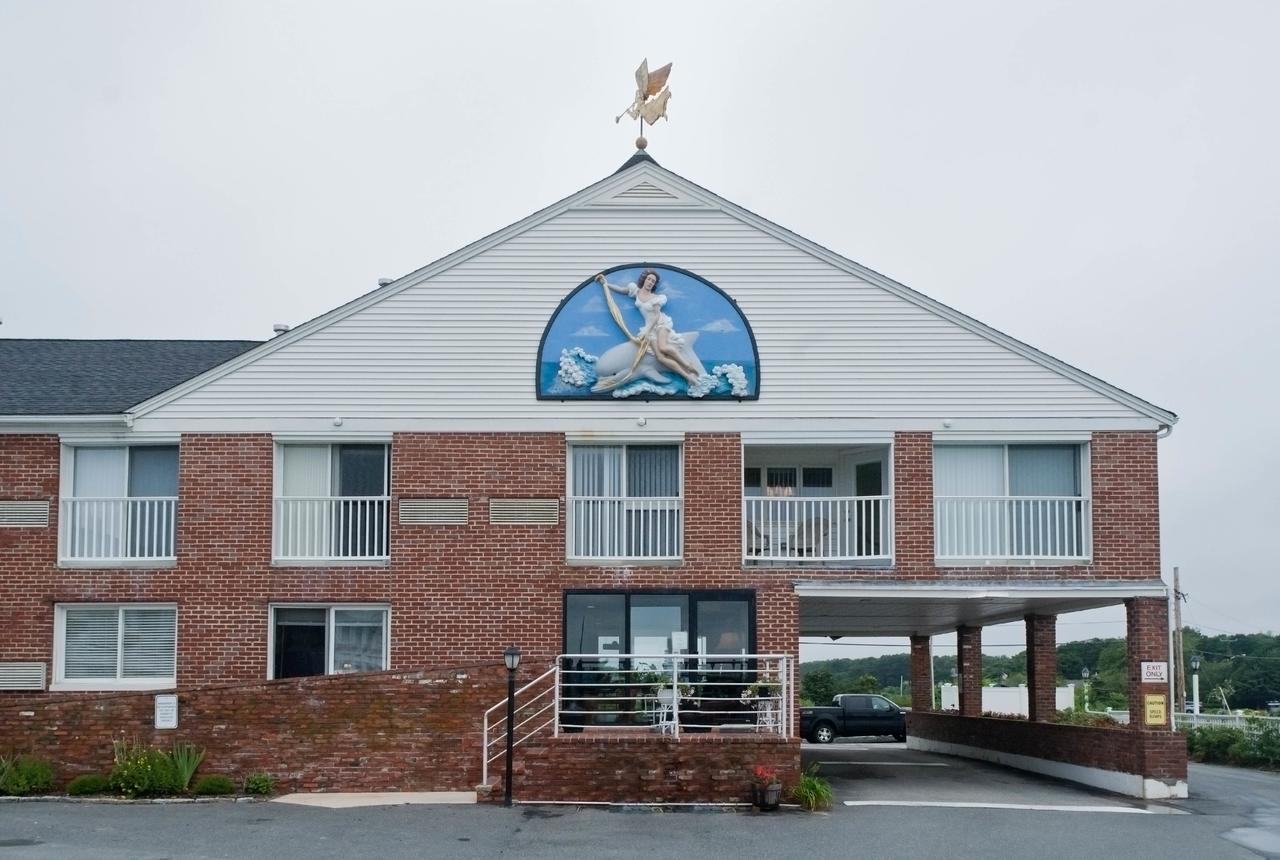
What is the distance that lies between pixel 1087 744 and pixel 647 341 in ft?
29.1

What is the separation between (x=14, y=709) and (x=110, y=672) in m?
2.09

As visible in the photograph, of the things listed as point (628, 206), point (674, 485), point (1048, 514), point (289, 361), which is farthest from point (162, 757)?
point (1048, 514)

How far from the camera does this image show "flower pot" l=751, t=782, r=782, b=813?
18547 millimetres

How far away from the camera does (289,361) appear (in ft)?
73.8

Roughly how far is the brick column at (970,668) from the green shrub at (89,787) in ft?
55.7

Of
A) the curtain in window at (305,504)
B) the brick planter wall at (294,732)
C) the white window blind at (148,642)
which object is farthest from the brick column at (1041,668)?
the white window blind at (148,642)

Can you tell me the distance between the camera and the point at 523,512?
72.5ft

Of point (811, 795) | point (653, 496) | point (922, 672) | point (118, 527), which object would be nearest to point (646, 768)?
point (811, 795)

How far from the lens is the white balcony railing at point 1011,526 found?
22422mm

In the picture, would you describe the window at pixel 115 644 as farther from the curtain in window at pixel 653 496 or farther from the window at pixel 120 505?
the curtain in window at pixel 653 496

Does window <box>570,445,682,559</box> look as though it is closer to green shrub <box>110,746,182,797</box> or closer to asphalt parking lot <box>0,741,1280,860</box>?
asphalt parking lot <box>0,741,1280,860</box>

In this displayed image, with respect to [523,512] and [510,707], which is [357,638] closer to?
[523,512]

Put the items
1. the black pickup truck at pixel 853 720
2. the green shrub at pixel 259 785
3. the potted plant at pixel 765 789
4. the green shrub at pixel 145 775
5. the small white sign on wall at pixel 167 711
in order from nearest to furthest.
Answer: the potted plant at pixel 765 789, the green shrub at pixel 145 775, the green shrub at pixel 259 785, the small white sign on wall at pixel 167 711, the black pickup truck at pixel 853 720

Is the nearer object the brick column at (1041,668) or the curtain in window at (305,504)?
the curtain in window at (305,504)
